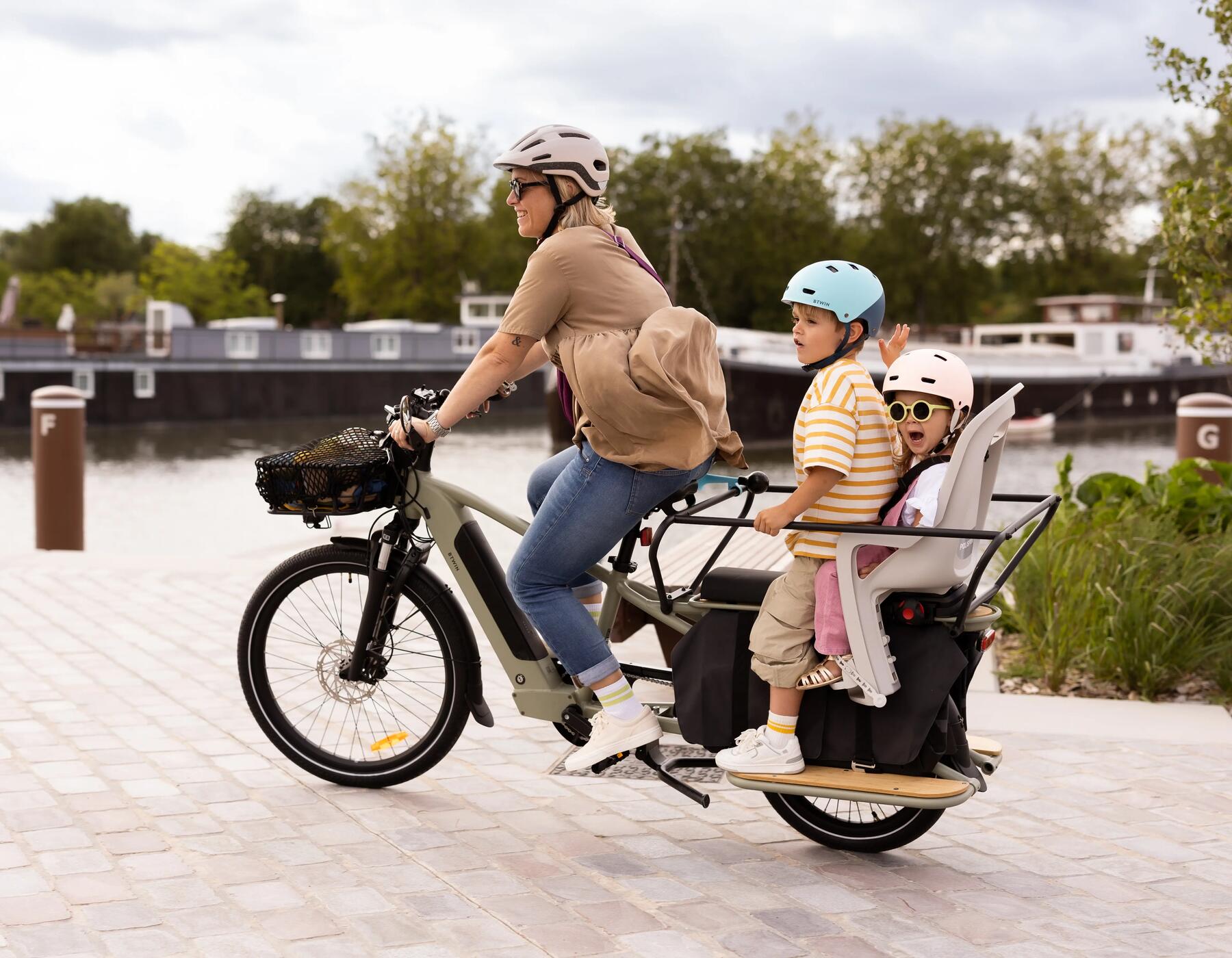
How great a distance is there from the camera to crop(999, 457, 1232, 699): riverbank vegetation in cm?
623

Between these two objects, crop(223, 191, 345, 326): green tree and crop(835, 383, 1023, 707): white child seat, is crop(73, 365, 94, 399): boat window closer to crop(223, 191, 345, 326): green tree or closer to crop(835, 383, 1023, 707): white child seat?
crop(223, 191, 345, 326): green tree

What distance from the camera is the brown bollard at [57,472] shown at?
10.8 m

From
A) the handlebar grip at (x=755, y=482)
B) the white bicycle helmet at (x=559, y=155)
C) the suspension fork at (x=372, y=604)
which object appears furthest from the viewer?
the suspension fork at (x=372, y=604)

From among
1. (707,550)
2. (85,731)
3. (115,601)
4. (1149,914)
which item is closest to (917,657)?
(1149,914)

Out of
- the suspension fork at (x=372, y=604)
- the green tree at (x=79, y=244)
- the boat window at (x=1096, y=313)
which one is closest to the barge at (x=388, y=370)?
the boat window at (x=1096, y=313)

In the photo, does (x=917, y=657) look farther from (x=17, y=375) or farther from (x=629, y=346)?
(x=17, y=375)

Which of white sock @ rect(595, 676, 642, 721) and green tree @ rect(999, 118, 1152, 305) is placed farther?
green tree @ rect(999, 118, 1152, 305)

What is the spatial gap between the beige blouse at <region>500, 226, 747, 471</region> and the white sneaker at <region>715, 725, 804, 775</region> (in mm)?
752

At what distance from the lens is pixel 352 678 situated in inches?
179

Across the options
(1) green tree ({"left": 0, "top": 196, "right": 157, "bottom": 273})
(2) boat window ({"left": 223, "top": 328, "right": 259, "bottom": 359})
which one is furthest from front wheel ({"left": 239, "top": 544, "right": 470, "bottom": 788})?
(1) green tree ({"left": 0, "top": 196, "right": 157, "bottom": 273})

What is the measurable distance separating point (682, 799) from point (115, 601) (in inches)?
174

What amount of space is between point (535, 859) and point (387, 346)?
173 feet

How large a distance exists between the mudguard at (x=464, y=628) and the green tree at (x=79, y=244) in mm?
98995

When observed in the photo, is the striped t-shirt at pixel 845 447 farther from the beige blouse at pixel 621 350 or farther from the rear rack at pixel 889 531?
the beige blouse at pixel 621 350
